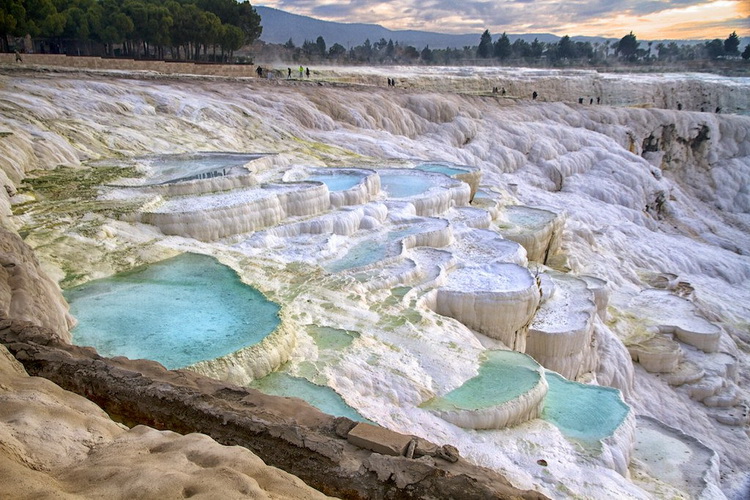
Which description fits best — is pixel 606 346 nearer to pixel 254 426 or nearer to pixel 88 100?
pixel 254 426

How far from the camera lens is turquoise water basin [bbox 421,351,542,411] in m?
6.02

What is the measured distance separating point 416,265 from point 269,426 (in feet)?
17.8

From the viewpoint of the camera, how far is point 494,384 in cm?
651

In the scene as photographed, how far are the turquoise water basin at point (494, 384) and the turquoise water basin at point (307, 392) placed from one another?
95 cm

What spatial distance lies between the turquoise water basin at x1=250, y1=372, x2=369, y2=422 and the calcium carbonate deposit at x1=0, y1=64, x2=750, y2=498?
3cm

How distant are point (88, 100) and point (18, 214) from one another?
692 cm

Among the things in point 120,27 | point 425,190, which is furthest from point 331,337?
point 120,27

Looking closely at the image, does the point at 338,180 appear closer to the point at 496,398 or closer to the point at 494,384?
the point at 494,384

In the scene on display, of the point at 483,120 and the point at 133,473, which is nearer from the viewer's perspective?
the point at 133,473

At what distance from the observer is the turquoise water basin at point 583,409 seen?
Result: 6426 millimetres

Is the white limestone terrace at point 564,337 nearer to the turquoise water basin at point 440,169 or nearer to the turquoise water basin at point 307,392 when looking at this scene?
the turquoise water basin at point 307,392

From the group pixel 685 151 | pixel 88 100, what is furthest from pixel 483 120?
pixel 88 100

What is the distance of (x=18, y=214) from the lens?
7.98 metres

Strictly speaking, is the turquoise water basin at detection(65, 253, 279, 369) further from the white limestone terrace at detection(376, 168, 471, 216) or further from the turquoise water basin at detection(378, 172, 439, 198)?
the turquoise water basin at detection(378, 172, 439, 198)
